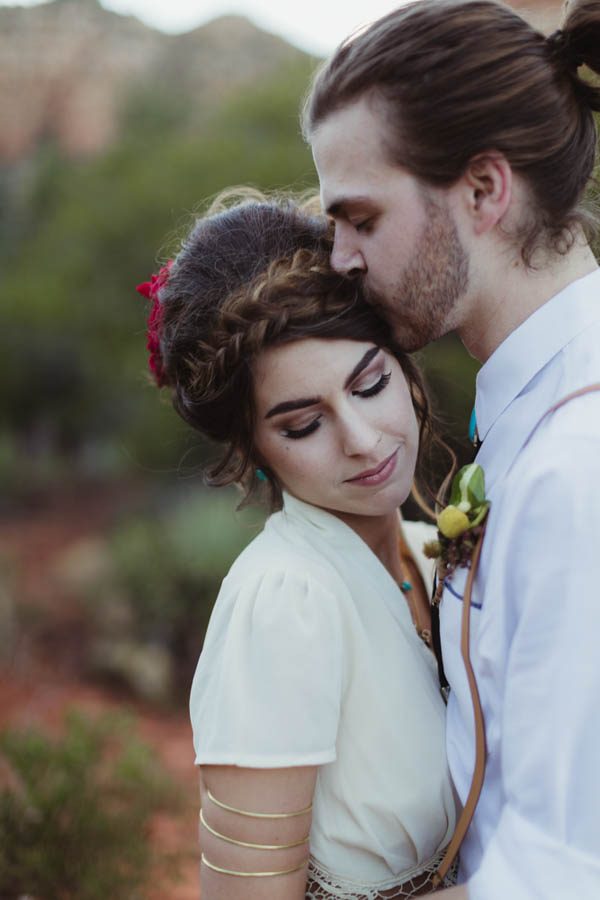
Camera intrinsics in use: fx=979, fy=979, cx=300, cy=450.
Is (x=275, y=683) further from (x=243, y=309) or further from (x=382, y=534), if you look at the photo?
(x=243, y=309)

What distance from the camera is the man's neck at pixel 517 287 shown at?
201cm

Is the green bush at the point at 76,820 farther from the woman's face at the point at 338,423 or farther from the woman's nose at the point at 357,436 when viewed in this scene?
the woman's nose at the point at 357,436

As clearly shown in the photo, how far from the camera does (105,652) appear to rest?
7.91 metres

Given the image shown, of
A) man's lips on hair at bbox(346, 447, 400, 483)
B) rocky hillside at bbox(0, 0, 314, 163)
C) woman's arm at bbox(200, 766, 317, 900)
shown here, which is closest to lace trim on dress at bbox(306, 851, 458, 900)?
woman's arm at bbox(200, 766, 317, 900)

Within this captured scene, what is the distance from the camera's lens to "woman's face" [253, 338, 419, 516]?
2174 mm

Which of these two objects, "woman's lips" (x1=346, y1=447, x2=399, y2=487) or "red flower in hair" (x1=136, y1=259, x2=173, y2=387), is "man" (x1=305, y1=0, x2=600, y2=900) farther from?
"red flower in hair" (x1=136, y1=259, x2=173, y2=387)

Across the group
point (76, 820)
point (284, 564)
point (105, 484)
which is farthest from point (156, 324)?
point (105, 484)

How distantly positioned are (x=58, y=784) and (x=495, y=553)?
3.05m

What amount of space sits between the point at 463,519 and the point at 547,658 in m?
0.38

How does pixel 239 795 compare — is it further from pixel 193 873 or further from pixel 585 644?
pixel 193 873

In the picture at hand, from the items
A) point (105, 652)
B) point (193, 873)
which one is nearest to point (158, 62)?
point (105, 652)

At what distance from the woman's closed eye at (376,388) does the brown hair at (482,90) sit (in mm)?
430

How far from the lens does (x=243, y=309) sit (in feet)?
7.20

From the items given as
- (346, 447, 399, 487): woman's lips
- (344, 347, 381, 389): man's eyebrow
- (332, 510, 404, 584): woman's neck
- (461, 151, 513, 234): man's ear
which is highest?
(461, 151, 513, 234): man's ear
